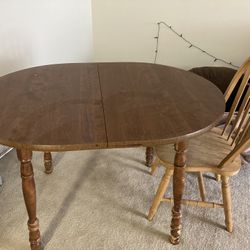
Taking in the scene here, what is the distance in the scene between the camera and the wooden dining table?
109 cm

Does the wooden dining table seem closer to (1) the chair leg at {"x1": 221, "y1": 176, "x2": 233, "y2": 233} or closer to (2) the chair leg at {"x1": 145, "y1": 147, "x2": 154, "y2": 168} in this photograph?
(1) the chair leg at {"x1": 221, "y1": 176, "x2": 233, "y2": 233}

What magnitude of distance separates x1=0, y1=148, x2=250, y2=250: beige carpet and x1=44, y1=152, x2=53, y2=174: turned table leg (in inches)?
1.4

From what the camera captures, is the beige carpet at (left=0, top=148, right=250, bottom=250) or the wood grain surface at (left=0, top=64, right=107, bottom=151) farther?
the beige carpet at (left=0, top=148, right=250, bottom=250)

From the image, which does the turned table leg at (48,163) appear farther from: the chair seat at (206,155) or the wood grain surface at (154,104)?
the chair seat at (206,155)

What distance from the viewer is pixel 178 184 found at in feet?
4.48

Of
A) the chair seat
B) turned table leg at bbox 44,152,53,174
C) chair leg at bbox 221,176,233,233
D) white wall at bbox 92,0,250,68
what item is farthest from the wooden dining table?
white wall at bbox 92,0,250,68

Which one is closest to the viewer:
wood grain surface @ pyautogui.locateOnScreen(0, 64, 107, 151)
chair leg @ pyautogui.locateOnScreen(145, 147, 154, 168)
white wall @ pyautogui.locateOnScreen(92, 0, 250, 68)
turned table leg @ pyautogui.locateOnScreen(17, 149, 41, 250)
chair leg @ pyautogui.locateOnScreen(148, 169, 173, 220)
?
wood grain surface @ pyautogui.locateOnScreen(0, 64, 107, 151)

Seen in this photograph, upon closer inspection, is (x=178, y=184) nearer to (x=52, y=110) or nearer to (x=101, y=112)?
(x=101, y=112)

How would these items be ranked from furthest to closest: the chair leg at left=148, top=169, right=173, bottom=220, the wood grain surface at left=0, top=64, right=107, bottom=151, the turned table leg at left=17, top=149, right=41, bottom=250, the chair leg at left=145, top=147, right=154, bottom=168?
the chair leg at left=145, top=147, right=154, bottom=168 → the chair leg at left=148, top=169, right=173, bottom=220 → the turned table leg at left=17, top=149, right=41, bottom=250 → the wood grain surface at left=0, top=64, right=107, bottom=151

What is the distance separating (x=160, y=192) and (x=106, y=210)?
355 mm

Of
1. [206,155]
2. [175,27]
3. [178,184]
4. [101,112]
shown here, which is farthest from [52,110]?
[175,27]

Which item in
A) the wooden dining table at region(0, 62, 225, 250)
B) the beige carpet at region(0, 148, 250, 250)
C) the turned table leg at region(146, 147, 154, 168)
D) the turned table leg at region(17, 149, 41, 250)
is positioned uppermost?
the wooden dining table at region(0, 62, 225, 250)

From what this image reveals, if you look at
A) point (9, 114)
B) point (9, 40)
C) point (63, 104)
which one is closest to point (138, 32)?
point (9, 40)

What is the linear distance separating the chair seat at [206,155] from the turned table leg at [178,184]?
102 millimetres
